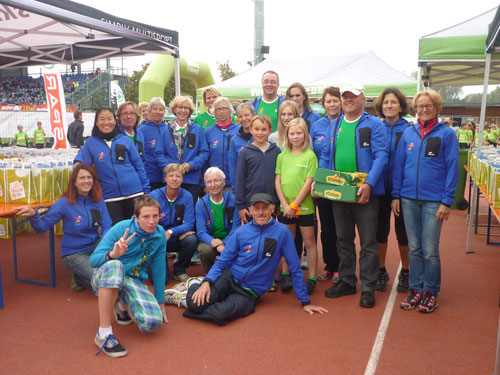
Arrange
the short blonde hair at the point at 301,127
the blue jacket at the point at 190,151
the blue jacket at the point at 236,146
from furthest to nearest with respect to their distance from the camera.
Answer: the blue jacket at the point at 190,151
the blue jacket at the point at 236,146
the short blonde hair at the point at 301,127

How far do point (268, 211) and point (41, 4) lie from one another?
312cm

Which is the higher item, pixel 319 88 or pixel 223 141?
pixel 319 88

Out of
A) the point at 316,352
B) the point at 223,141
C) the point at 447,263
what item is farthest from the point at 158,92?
the point at 316,352

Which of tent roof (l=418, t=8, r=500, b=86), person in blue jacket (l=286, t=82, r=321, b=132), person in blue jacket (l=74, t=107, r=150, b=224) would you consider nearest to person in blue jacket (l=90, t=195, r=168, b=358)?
person in blue jacket (l=74, t=107, r=150, b=224)

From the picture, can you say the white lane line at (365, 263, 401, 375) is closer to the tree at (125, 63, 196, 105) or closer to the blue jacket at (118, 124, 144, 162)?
the blue jacket at (118, 124, 144, 162)

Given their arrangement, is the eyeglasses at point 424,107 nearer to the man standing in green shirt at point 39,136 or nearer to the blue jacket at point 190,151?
the blue jacket at point 190,151

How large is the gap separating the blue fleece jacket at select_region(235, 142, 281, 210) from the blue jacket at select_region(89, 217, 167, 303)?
3.17 ft

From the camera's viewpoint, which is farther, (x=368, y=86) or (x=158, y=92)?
(x=158, y=92)

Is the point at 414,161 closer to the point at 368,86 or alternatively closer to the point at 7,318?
the point at 7,318

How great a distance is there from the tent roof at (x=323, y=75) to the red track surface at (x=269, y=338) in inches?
294

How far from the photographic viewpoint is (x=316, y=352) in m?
3.01

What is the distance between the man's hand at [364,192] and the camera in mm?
3480

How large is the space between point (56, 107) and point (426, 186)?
1059 cm

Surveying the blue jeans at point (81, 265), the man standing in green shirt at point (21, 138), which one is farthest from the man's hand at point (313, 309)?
the man standing in green shirt at point (21, 138)
